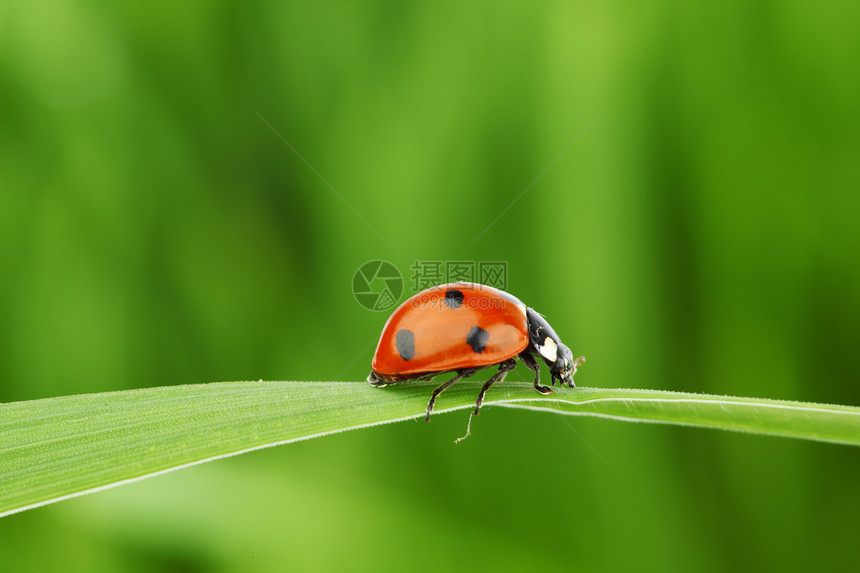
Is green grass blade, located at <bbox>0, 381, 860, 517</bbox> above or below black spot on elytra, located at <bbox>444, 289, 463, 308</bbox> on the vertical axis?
below

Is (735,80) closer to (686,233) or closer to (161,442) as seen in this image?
(686,233)

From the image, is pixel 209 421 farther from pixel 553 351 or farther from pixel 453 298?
pixel 553 351

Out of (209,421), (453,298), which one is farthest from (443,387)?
(209,421)

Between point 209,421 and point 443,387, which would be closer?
A: point 209,421

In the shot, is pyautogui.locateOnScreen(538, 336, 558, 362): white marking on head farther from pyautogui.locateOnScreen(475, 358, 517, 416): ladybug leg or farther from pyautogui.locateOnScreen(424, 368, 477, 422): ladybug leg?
pyautogui.locateOnScreen(424, 368, 477, 422): ladybug leg

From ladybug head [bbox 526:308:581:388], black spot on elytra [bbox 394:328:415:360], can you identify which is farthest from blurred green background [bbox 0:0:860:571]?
black spot on elytra [bbox 394:328:415:360]

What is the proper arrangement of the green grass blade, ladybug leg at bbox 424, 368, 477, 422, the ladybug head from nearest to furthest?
the green grass blade
ladybug leg at bbox 424, 368, 477, 422
the ladybug head

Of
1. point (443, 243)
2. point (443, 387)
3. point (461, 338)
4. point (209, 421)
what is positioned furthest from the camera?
point (443, 243)
